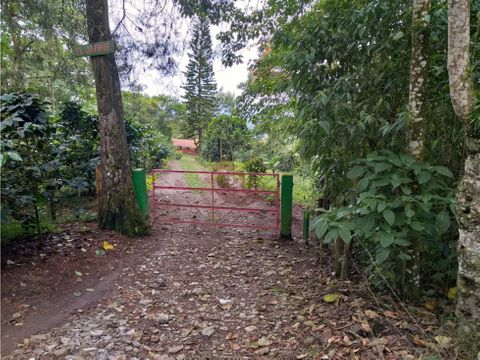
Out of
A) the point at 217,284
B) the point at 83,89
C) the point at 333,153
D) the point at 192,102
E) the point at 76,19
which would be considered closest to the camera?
the point at 333,153

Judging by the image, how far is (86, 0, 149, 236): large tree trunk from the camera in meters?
4.14

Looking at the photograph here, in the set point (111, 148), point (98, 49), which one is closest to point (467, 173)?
point (111, 148)

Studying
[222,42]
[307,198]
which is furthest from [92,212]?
[307,198]

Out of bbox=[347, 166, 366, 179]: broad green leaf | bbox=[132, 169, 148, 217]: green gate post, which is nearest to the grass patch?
bbox=[132, 169, 148, 217]: green gate post

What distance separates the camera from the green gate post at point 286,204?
4656mm

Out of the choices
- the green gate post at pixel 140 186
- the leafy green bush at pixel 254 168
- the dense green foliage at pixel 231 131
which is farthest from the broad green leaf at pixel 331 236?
the dense green foliage at pixel 231 131

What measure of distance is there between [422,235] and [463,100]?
95 cm

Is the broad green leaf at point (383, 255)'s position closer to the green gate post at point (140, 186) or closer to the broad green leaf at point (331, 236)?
the broad green leaf at point (331, 236)

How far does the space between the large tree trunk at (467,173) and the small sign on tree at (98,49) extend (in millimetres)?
3687

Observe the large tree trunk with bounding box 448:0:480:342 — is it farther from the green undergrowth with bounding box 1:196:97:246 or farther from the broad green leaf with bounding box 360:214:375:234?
the green undergrowth with bounding box 1:196:97:246

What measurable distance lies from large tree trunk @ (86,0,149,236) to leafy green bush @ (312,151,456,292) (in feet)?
10.3

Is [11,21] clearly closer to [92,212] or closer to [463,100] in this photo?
[92,212]

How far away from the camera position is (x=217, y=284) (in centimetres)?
337

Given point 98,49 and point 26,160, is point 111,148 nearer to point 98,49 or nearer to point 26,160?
point 26,160
